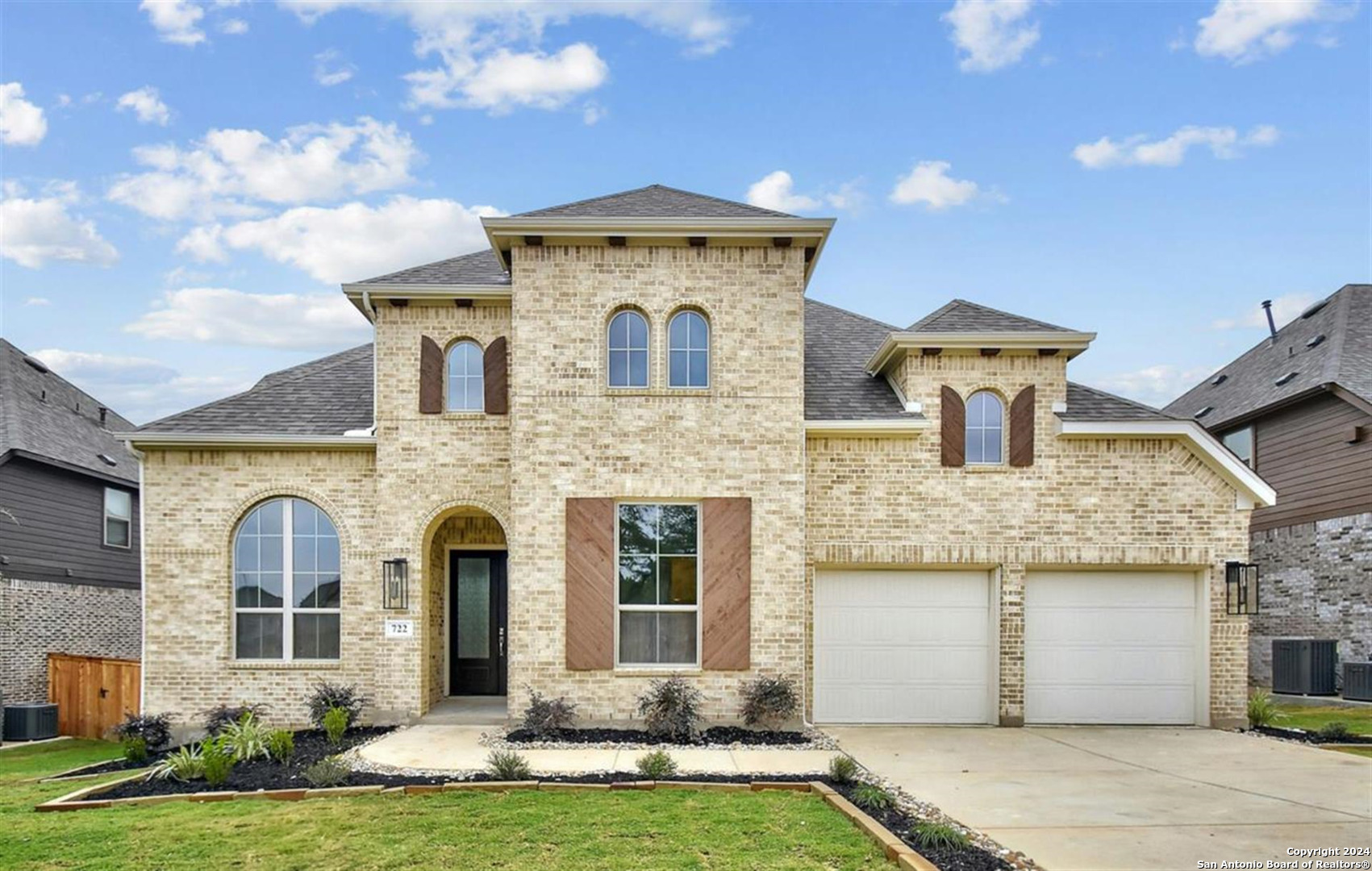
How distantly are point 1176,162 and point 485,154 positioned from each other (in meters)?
12.2

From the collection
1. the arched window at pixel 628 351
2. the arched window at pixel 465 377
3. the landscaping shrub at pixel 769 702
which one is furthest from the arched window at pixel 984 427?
the arched window at pixel 465 377

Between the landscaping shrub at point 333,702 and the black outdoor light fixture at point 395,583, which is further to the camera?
the black outdoor light fixture at point 395,583

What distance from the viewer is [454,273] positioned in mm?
12695

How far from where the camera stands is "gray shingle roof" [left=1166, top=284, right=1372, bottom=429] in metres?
→ 16.8

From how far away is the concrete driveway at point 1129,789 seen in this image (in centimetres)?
638

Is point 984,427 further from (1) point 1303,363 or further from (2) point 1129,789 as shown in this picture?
(1) point 1303,363

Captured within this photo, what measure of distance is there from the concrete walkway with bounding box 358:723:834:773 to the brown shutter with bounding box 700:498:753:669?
148 centimetres

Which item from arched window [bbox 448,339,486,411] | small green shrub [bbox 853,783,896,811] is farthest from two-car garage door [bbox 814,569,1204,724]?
arched window [bbox 448,339,486,411]

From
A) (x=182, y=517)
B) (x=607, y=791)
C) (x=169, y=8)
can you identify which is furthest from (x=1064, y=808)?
(x=169, y=8)

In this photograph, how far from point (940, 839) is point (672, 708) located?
16.1 ft

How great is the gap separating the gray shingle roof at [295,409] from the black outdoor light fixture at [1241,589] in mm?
11993

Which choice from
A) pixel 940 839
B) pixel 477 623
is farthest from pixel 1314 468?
pixel 477 623

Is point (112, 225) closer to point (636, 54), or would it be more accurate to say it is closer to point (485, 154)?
point (485, 154)

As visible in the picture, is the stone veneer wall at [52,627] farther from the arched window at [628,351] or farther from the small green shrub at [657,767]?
the small green shrub at [657,767]
